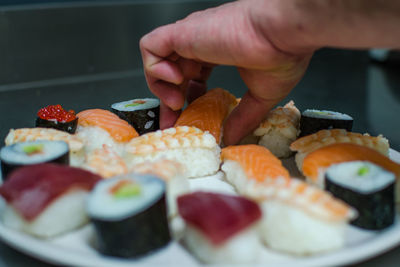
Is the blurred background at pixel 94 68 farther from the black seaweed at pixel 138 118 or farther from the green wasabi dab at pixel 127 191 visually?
the green wasabi dab at pixel 127 191

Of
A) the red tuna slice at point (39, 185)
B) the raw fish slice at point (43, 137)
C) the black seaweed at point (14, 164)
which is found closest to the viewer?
the red tuna slice at point (39, 185)

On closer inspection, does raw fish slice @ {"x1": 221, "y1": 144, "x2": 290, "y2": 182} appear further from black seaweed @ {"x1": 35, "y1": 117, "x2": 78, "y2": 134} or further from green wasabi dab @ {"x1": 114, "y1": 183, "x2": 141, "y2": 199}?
black seaweed @ {"x1": 35, "y1": 117, "x2": 78, "y2": 134}

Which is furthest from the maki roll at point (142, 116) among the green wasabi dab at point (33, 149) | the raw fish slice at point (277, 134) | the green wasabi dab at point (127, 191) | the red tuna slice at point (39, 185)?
the green wasabi dab at point (127, 191)

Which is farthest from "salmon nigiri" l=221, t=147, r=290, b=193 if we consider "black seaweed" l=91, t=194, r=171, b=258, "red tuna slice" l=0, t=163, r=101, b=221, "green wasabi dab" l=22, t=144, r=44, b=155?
"green wasabi dab" l=22, t=144, r=44, b=155

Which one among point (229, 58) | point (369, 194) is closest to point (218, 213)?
point (369, 194)

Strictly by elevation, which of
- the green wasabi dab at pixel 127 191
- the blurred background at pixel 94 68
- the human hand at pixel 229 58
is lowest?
the blurred background at pixel 94 68

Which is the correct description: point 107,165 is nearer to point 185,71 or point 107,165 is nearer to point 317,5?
point 185,71

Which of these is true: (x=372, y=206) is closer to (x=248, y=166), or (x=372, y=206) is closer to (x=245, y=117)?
(x=248, y=166)
